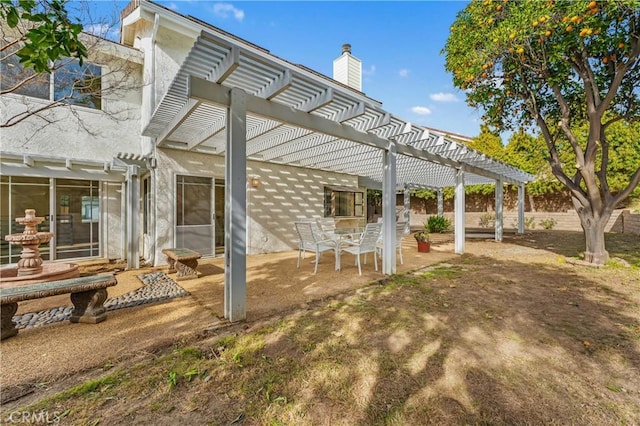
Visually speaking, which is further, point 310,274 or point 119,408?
point 310,274

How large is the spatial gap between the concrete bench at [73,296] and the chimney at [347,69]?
458 inches

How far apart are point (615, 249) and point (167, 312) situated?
1296 cm

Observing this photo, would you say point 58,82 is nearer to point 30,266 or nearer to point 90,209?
point 90,209

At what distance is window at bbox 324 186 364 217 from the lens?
11119 mm

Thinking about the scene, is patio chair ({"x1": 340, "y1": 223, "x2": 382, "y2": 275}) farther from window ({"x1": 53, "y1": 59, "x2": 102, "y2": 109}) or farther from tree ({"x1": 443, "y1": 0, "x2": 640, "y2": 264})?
window ({"x1": 53, "y1": 59, "x2": 102, "y2": 109})

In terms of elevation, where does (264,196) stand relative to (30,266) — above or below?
above

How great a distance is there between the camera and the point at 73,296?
3395 mm

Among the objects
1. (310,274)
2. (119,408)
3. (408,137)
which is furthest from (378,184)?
(119,408)

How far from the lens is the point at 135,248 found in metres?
6.27

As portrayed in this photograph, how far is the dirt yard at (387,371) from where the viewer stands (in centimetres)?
191

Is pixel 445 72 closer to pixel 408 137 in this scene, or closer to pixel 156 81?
pixel 408 137

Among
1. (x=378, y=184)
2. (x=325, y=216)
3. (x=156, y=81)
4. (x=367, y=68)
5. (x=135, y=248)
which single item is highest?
(x=367, y=68)

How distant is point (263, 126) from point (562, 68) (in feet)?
23.3

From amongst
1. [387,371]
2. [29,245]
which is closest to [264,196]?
[29,245]
